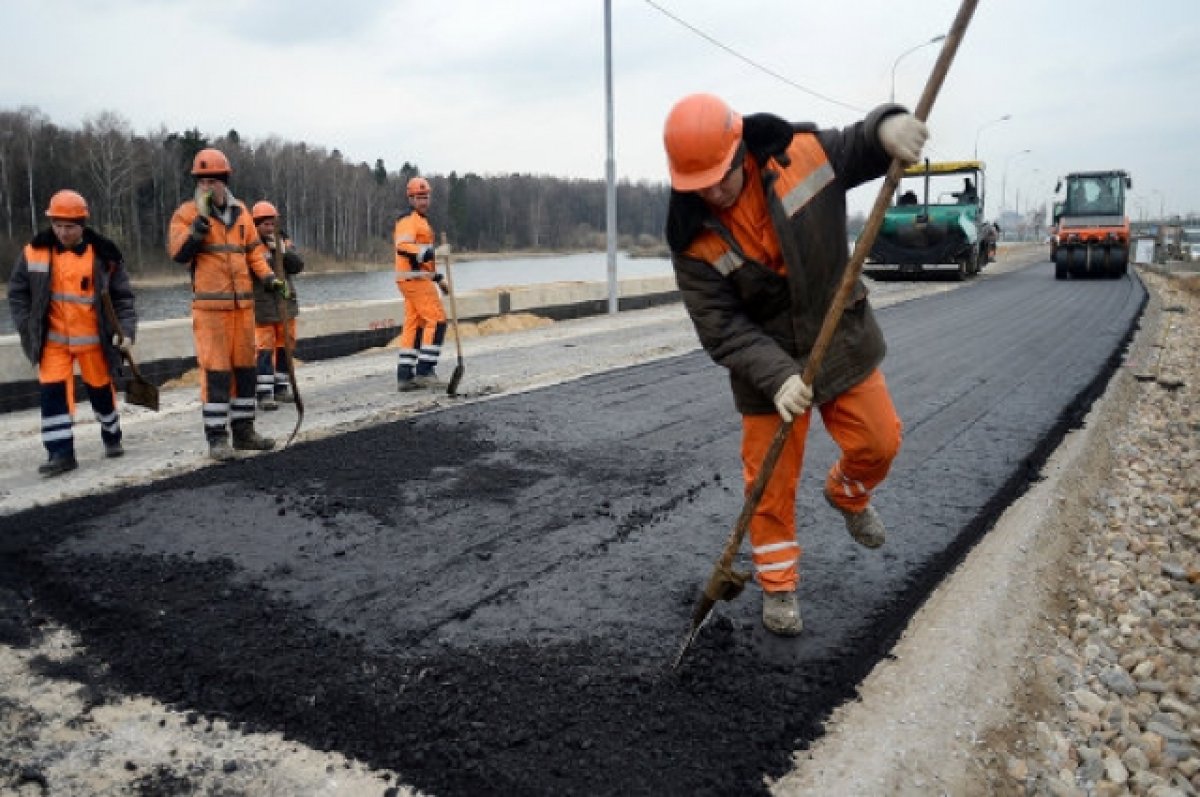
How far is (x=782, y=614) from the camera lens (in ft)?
10.1

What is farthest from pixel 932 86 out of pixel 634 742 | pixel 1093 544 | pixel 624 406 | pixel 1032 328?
pixel 1032 328

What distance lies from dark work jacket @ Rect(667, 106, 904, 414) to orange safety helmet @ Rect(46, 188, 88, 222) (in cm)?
424

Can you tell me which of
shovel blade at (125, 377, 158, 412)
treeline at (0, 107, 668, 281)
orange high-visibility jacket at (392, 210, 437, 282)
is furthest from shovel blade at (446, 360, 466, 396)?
treeline at (0, 107, 668, 281)

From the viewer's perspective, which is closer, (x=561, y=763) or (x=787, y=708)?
(x=561, y=763)

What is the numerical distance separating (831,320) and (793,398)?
275 mm

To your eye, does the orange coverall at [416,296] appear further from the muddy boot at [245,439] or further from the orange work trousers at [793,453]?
the orange work trousers at [793,453]

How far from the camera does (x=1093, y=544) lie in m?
4.36

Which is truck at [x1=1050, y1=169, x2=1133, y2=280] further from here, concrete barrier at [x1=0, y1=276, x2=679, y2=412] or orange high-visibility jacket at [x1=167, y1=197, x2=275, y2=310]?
orange high-visibility jacket at [x1=167, y1=197, x2=275, y2=310]

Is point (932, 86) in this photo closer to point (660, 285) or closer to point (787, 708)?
point (787, 708)

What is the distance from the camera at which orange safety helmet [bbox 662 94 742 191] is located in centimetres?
270

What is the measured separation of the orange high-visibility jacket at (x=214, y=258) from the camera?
18.0ft

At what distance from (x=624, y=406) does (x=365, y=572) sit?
362cm

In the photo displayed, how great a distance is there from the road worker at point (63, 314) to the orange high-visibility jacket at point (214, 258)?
19.0 inches

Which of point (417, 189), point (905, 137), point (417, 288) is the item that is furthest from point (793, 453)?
point (417, 189)
